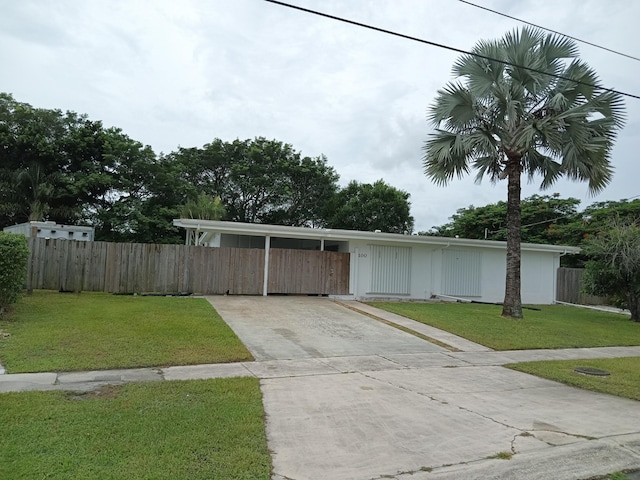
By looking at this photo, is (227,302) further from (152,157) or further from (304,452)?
(152,157)

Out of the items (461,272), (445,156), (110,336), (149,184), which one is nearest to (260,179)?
(149,184)

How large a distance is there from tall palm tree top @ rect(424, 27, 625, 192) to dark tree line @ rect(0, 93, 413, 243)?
13.0 metres

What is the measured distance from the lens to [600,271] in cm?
1625

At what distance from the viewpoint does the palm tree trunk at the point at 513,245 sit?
14.0 meters

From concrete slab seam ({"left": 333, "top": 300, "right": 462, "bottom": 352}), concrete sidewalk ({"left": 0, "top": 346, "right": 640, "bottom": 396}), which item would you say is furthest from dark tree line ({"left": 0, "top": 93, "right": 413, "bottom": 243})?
concrete sidewalk ({"left": 0, "top": 346, "right": 640, "bottom": 396})

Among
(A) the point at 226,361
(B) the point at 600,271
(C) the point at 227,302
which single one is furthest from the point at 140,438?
(B) the point at 600,271

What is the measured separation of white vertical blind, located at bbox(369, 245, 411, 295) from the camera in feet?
59.0

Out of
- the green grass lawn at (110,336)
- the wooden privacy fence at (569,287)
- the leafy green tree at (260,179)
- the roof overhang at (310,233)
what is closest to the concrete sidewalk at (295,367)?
the green grass lawn at (110,336)

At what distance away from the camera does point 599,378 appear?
764cm

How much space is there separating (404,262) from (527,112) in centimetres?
718

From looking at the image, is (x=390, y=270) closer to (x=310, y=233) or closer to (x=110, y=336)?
(x=310, y=233)

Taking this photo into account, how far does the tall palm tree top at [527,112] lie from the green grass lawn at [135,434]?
1123cm

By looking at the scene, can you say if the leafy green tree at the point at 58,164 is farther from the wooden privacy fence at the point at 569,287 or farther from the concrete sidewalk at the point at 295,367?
the wooden privacy fence at the point at 569,287

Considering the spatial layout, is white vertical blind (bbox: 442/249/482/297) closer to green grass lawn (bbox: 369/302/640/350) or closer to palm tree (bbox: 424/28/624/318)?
green grass lawn (bbox: 369/302/640/350)
